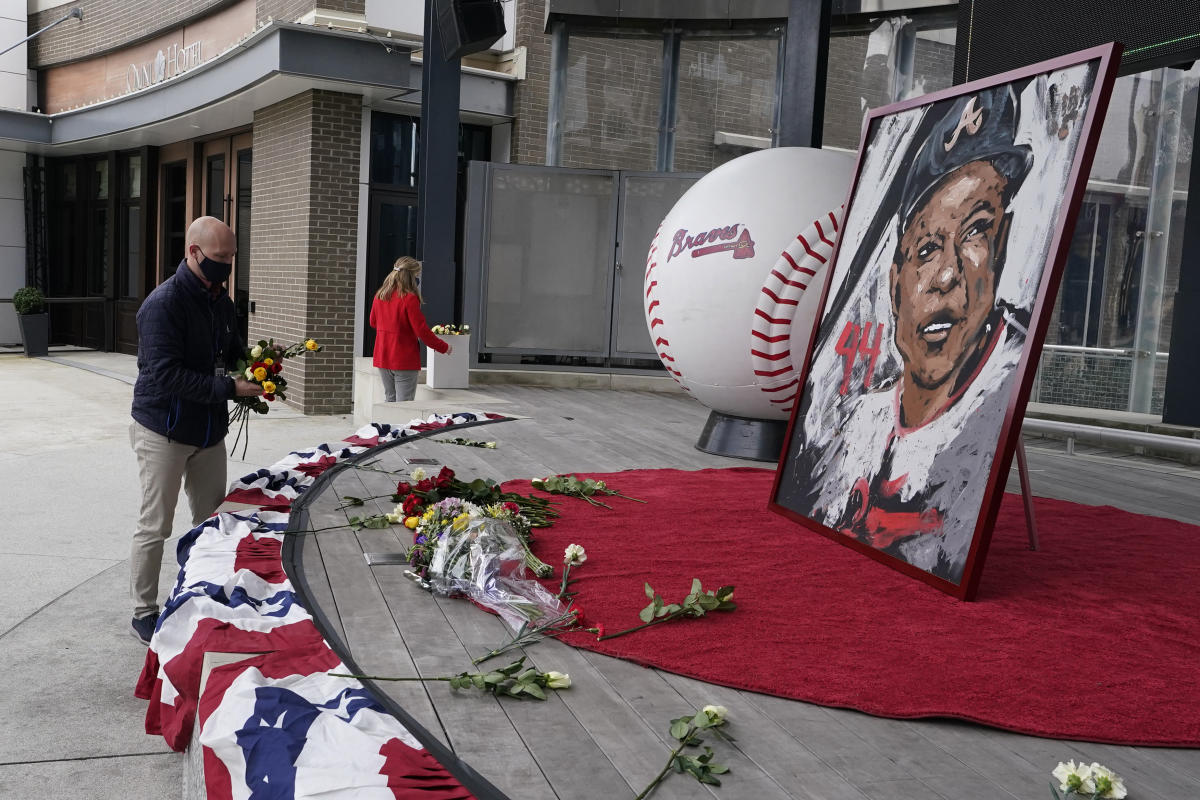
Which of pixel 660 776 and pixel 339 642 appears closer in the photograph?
pixel 660 776

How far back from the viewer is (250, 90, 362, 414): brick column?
13.2 metres

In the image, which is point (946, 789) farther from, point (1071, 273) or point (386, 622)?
point (1071, 273)

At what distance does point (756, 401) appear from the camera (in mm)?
5949

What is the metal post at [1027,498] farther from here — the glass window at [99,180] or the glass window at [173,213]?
the glass window at [99,180]

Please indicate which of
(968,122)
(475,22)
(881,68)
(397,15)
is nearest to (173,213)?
(397,15)

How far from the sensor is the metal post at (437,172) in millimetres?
10297

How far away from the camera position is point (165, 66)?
16.8 m

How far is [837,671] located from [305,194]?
469 inches

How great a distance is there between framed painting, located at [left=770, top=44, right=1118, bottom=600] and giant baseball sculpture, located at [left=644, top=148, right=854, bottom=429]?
0.90 meters

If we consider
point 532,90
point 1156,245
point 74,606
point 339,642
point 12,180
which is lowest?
point 74,606

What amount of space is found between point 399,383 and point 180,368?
16.0ft

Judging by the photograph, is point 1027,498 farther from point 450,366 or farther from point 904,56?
point 904,56

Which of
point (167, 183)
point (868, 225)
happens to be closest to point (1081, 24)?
point (868, 225)

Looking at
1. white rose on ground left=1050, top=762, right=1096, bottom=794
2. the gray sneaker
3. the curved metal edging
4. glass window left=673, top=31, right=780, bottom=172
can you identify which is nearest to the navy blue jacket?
the curved metal edging
